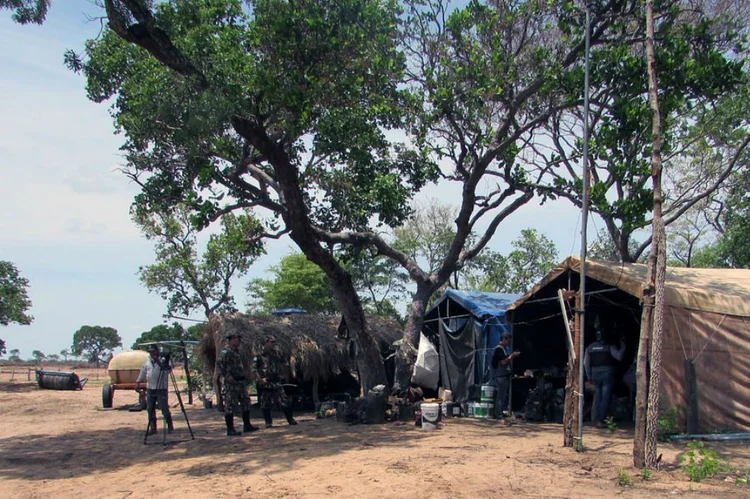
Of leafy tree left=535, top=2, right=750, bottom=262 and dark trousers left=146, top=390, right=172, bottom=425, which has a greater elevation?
leafy tree left=535, top=2, right=750, bottom=262

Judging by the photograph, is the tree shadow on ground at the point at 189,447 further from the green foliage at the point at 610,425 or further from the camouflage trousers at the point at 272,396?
the green foliage at the point at 610,425

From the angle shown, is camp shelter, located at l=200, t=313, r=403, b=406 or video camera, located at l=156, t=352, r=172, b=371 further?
camp shelter, located at l=200, t=313, r=403, b=406

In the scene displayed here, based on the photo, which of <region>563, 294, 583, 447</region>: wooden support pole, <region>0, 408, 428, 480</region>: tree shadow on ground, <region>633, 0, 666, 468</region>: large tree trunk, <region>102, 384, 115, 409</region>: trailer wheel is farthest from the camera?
<region>102, 384, 115, 409</region>: trailer wheel

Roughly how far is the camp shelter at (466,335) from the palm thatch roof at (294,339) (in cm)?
218

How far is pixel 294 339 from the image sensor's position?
16.2 metres

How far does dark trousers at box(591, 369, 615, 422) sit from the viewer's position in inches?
469

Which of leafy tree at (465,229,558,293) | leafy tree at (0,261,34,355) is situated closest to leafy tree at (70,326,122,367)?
leafy tree at (0,261,34,355)

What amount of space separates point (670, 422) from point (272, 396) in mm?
6995

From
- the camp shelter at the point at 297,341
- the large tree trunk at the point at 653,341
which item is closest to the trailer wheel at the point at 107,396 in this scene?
the camp shelter at the point at 297,341

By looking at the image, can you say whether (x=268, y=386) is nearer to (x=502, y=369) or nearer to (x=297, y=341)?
(x=297, y=341)

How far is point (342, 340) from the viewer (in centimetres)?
1694

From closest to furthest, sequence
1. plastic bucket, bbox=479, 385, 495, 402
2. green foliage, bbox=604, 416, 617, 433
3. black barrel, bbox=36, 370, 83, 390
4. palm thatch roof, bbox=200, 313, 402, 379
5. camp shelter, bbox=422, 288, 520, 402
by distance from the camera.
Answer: green foliage, bbox=604, 416, 617, 433 → plastic bucket, bbox=479, 385, 495, 402 → camp shelter, bbox=422, 288, 520, 402 → palm thatch roof, bbox=200, 313, 402, 379 → black barrel, bbox=36, 370, 83, 390

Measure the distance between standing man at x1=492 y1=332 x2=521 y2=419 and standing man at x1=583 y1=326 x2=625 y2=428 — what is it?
1481 mm

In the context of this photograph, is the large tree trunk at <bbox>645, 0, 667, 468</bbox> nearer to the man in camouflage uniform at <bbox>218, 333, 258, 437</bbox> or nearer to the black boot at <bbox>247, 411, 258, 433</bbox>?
the man in camouflage uniform at <bbox>218, 333, 258, 437</bbox>
